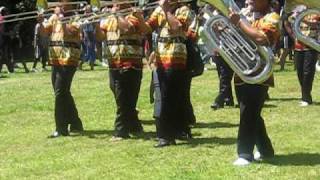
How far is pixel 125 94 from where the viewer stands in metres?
9.68

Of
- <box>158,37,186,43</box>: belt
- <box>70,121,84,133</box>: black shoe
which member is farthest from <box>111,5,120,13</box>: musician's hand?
<box>70,121,84,133</box>: black shoe

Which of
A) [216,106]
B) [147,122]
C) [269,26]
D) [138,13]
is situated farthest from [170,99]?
[216,106]

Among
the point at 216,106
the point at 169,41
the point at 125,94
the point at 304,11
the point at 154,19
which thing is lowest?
the point at 216,106

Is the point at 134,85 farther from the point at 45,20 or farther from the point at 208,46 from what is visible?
the point at 208,46

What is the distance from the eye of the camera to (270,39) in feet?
24.4

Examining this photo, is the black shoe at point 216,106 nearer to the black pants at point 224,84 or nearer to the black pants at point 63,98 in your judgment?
the black pants at point 224,84

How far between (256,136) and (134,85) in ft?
7.73

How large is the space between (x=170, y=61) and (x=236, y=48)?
174cm

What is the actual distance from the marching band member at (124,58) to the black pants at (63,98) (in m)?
0.75

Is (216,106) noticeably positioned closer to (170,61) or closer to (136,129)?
(136,129)

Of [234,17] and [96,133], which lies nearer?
[234,17]

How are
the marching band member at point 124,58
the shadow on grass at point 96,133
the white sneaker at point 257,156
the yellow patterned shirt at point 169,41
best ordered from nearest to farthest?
the white sneaker at point 257,156
the yellow patterned shirt at point 169,41
the marching band member at point 124,58
the shadow on grass at point 96,133

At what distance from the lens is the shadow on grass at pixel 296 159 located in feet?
25.9

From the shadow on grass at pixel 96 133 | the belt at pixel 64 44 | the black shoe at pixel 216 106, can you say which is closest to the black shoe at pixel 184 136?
the shadow on grass at pixel 96 133
